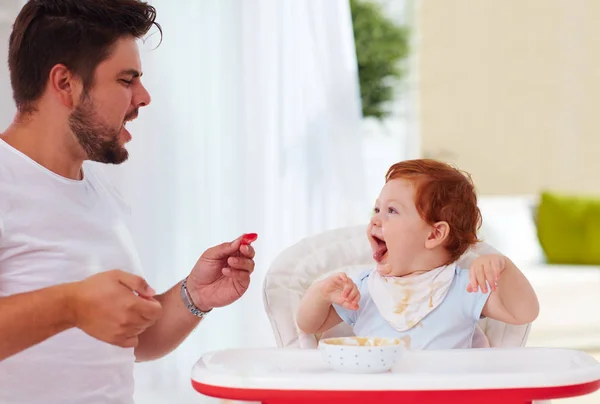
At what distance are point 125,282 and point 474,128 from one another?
16.1 feet

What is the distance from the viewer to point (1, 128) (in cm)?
252

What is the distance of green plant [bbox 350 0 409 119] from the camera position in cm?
464

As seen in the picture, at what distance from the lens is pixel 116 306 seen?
1.12 metres

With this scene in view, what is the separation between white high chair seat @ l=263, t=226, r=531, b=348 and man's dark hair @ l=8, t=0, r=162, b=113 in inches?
20.6

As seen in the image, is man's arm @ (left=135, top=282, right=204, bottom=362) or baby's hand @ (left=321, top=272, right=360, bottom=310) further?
man's arm @ (left=135, top=282, right=204, bottom=362)

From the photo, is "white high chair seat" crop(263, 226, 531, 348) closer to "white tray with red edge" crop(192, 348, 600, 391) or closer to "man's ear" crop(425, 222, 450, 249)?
"man's ear" crop(425, 222, 450, 249)

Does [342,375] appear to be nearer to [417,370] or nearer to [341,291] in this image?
[417,370]

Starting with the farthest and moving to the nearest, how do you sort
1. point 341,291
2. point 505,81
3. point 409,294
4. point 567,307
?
point 505,81 → point 567,307 → point 409,294 → point 341,291

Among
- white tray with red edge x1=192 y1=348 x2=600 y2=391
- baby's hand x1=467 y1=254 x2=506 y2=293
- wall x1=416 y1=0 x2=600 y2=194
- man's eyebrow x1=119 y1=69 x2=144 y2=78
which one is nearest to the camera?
white tray with red edge x1=192 y1=348 x2=600 y2=391

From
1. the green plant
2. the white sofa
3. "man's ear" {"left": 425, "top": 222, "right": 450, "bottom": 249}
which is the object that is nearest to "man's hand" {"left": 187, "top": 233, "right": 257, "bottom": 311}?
"man's ear" {"left": 425, "top": 222, "right": 450, "bottom": 249}

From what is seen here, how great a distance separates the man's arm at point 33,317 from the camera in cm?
119

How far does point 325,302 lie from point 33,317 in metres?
0.53

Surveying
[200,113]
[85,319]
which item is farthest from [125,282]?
[200,113]

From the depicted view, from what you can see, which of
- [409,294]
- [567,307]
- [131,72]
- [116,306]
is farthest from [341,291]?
[567,307]
